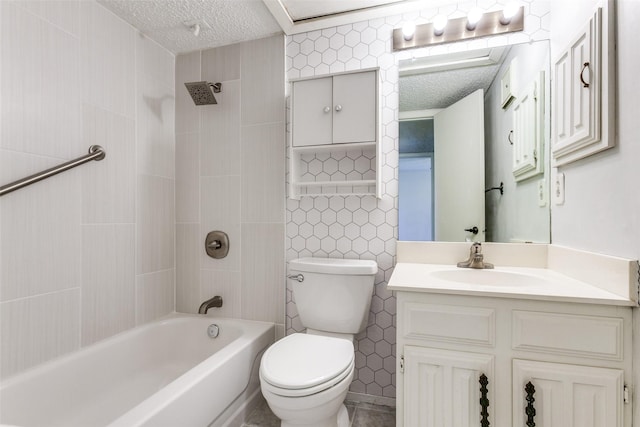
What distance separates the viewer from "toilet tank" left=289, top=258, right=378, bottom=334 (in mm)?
1559

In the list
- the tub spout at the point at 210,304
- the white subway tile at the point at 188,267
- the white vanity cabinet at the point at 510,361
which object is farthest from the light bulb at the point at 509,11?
the tub spout at the point at 210,304

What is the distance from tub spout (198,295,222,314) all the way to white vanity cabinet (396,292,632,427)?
48.3 inches

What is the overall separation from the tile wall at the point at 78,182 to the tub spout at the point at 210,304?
33cm

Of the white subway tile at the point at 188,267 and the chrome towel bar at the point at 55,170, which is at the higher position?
the chrome towel bar at the point at 55,170

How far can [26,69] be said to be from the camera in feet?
4.20

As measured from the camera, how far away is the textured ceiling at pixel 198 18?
1.62 meters

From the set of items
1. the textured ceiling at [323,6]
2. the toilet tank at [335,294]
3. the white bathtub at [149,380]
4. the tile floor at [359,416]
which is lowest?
the tile floor at [359,416]

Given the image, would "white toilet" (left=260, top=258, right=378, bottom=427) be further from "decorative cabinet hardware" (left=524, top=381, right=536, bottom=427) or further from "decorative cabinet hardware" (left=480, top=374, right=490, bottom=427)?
"decorative cabinet hardware" (left=524, top=381, right=536, bottom=427)

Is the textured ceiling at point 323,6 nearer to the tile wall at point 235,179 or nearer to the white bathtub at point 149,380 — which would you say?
the tile wall at point 235,179

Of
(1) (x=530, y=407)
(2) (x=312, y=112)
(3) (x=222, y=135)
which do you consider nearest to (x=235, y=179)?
(3) (x=222, y=135)

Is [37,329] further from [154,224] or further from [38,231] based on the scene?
[154,224]

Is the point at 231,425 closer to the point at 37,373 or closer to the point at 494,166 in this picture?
the point at 37,373

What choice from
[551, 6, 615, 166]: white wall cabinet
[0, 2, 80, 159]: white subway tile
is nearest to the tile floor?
[551, 6, 615, 166]: white wall cabinet

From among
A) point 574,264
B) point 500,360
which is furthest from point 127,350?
point 574,264
